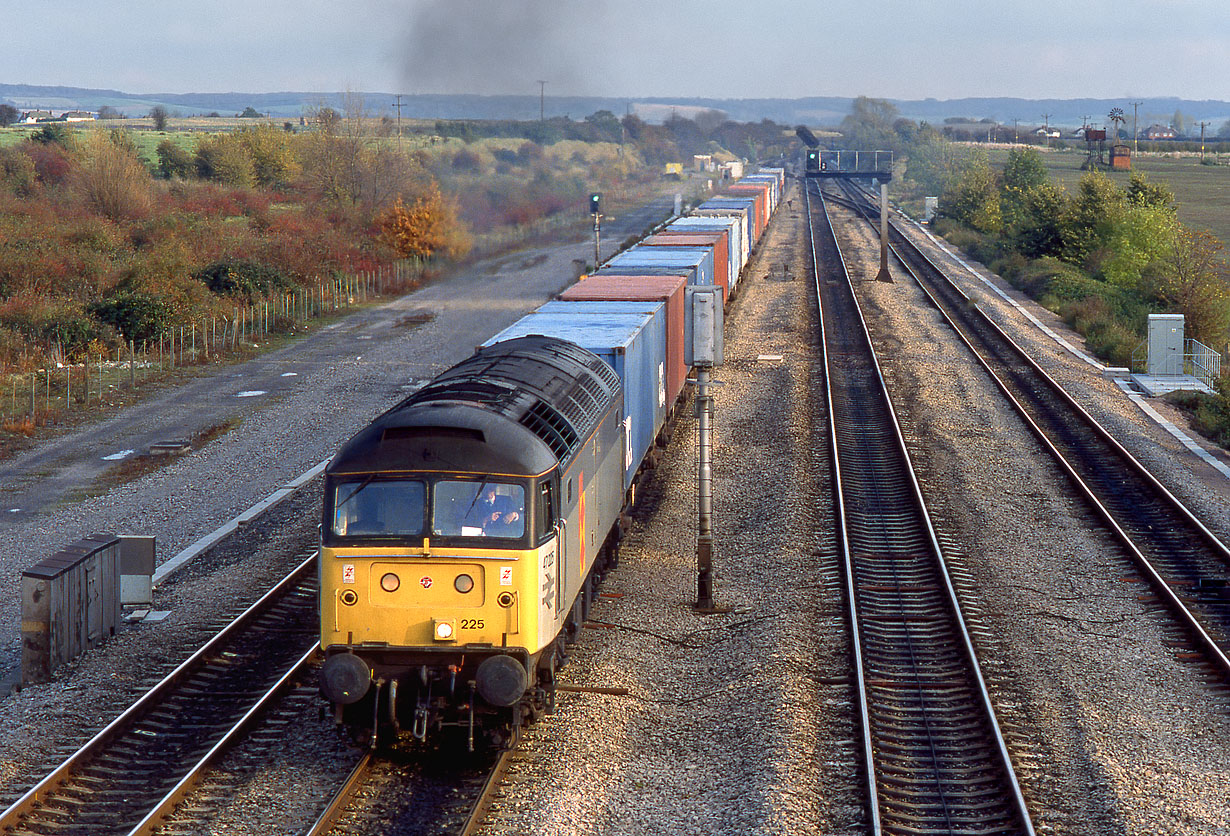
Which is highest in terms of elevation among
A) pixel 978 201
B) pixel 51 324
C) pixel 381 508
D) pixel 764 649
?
pixel 978 201

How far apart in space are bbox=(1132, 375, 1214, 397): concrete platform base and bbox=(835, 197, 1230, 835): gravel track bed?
3.19m

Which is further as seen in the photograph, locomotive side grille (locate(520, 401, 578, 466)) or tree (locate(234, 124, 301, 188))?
tree (locate(234, 124, 301, 188))

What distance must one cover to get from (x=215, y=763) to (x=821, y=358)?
2725 cm

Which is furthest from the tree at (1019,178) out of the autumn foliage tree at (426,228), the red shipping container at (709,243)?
the red shipping container at (709,243)

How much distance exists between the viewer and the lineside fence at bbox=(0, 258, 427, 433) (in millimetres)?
31062

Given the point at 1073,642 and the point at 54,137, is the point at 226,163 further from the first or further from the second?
the point at 1073,642

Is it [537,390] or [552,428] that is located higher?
[537,390]

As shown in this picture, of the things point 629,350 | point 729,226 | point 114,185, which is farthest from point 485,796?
point 114,185

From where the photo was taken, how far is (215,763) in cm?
1182

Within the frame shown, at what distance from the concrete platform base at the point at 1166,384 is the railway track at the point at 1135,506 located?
2.36 m

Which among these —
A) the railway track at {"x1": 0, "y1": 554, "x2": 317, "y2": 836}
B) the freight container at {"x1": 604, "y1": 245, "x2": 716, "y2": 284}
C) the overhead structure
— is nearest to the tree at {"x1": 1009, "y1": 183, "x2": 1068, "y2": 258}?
the overhead structure

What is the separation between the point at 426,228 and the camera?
2176 inches

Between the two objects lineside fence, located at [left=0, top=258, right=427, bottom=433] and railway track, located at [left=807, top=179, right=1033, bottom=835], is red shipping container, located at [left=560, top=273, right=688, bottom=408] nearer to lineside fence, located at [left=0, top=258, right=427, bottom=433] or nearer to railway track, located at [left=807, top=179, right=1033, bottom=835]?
railway track, located at [left=807, top=179, right=1033, bottom=835]

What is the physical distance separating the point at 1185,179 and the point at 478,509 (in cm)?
13461
